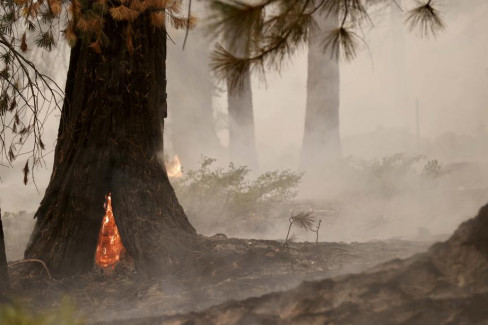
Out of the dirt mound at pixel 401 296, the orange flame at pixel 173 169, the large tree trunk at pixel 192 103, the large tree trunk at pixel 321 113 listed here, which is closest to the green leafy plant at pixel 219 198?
the orange flame at pixel 173 169

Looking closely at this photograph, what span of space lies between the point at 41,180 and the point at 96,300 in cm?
1408

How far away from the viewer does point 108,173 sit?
17.7ft

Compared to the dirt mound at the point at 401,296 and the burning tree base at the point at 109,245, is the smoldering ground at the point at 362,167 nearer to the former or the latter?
the burning tree base at the point at 109,245

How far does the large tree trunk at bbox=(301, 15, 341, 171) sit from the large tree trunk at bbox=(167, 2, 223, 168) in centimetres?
281

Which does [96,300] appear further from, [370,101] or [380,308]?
[370,101]

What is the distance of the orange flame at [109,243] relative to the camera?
577 cm

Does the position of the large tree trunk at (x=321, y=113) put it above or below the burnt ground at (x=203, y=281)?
above

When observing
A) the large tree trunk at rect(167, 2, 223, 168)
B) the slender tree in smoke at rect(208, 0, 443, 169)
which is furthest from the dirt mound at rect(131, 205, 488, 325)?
the large tree trunk at rect(167, 2, 223, 168)

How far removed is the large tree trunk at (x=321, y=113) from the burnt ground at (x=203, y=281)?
7703 millimetres

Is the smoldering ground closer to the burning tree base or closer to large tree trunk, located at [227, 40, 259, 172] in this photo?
the burning tree base

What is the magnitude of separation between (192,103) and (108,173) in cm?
1047

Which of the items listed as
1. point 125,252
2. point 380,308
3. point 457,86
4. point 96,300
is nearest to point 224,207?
point 125,252

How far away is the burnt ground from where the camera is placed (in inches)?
188

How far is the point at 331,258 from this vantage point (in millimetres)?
5629
